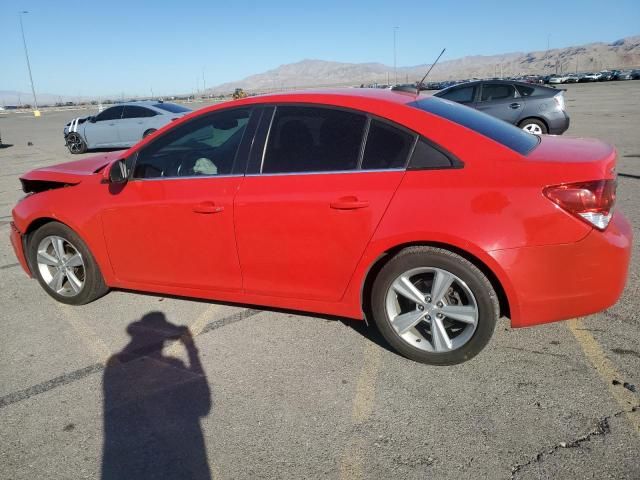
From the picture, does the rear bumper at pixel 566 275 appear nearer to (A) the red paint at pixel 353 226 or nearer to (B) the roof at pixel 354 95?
(A) the red paint at pixel 353 226

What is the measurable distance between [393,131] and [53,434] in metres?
2.54

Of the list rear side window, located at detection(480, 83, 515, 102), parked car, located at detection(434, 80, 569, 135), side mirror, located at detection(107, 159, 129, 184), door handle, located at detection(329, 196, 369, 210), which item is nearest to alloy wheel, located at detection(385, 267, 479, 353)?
door handle, located at detection(329, 196, 369, 210)

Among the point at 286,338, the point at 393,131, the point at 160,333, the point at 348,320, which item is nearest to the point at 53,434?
the point at 160,333

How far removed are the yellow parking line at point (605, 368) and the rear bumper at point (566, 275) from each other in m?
0.42

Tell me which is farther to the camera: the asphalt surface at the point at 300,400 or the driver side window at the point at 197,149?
the driver side window at the point at 197,149

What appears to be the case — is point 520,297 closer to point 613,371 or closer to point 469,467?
point 613,371

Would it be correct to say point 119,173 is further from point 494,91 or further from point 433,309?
point 494,91

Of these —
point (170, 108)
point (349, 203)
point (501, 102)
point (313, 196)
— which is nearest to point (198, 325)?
point (313, 196)

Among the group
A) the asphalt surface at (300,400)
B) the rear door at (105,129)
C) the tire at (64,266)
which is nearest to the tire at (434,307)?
the asphalt surface at (300,400)

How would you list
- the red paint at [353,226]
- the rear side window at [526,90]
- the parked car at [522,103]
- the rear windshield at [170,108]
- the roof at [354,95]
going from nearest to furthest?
the red paint at [353,226] < the roof at [354,95] < the parked car at [522,103] < the rear side window at [526,90] < the rear windshield at [170,108]

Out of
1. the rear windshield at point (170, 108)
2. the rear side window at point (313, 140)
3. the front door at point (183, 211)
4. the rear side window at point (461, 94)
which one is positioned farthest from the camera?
the rear windshield at point (170, 108)

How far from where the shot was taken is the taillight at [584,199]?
2689 millimetres

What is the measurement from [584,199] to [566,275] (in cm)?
42

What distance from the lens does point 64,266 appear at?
4.19 m
